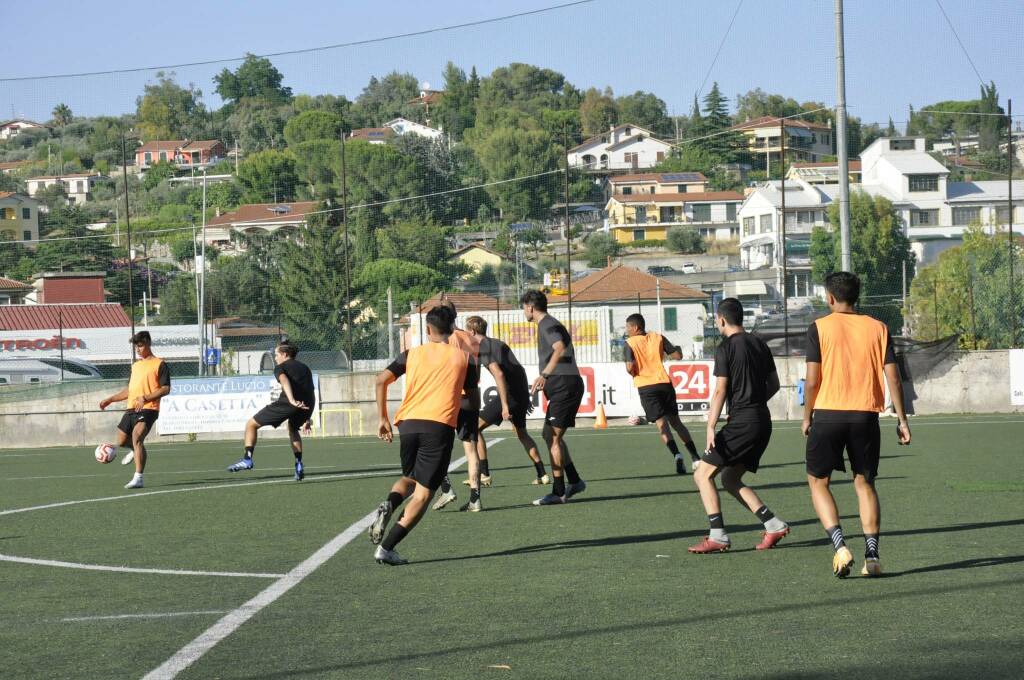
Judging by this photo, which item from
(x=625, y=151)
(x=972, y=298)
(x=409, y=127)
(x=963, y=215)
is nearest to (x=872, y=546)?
(x=972, y=298)

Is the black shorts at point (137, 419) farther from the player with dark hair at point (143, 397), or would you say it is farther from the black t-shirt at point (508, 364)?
the black t-shirt at point (508, 364)

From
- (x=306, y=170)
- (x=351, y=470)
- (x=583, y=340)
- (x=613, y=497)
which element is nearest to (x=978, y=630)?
(x=613, y=497)

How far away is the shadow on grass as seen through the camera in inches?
222

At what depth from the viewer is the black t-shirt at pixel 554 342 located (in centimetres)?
1241

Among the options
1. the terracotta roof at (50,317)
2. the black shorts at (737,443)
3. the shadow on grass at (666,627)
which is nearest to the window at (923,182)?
the terracotta roof at (50,317)

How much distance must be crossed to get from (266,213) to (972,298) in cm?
6185

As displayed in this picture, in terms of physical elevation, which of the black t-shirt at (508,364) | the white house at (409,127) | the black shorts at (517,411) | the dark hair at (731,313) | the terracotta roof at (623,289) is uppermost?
the white house at (409,127)

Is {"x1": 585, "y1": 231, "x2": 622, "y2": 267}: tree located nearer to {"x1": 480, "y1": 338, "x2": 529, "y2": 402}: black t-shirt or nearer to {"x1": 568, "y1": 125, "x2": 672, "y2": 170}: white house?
{"x1": 568, "y1": 125, "x2": 672, "y2": 170}: white house

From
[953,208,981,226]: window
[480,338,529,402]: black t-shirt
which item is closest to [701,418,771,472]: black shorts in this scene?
[480,338,529,402]: black t-shirt

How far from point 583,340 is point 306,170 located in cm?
5759

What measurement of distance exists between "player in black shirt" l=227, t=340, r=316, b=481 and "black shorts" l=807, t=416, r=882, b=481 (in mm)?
9003

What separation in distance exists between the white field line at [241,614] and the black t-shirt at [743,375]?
10.1 feet

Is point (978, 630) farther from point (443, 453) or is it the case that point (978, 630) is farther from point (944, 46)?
point (944, 46)

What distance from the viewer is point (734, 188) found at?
12031 centimetres
